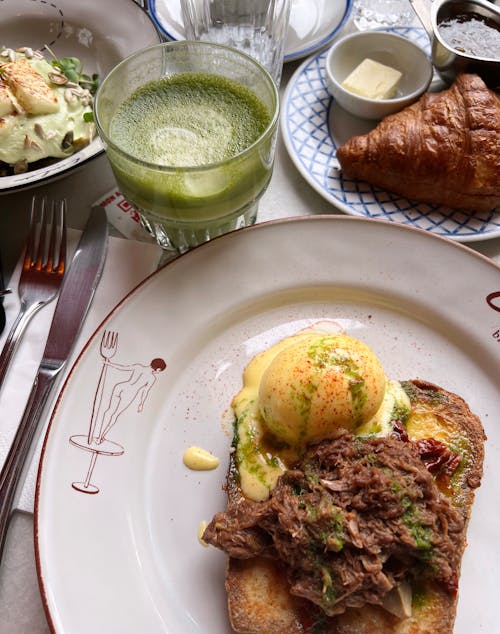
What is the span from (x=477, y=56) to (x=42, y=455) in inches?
111

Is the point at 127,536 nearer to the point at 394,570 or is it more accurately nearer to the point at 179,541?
the point at 179,541

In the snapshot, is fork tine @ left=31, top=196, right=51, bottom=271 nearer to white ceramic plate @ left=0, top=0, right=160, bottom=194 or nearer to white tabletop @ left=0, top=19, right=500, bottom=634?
white tabletop @ left=0, top=19, right=500, bottom=634

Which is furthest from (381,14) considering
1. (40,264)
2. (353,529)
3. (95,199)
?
(353,529)

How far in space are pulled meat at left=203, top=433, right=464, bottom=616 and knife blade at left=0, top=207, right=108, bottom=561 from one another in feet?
2.45

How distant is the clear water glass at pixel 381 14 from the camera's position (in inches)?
143

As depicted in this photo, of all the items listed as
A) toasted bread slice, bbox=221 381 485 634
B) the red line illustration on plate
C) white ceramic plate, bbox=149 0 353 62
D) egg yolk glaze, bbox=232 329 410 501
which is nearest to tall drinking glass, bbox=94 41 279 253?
the red line illustration on plate

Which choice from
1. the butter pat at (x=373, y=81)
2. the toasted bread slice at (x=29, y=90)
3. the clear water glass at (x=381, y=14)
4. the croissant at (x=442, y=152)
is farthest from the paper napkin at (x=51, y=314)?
the clear water glass at (x=381, y=14)

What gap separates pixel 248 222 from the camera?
2889 mm

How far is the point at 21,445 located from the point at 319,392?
3.67 feet

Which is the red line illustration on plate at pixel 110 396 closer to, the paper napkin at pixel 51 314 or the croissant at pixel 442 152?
the paper napkin at pixel 51 314

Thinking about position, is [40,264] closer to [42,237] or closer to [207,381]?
[42,237]

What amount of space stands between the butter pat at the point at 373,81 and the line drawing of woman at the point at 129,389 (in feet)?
6.10

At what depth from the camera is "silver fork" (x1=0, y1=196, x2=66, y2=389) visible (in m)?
2.43

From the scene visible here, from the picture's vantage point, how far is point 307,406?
2.03 meters
